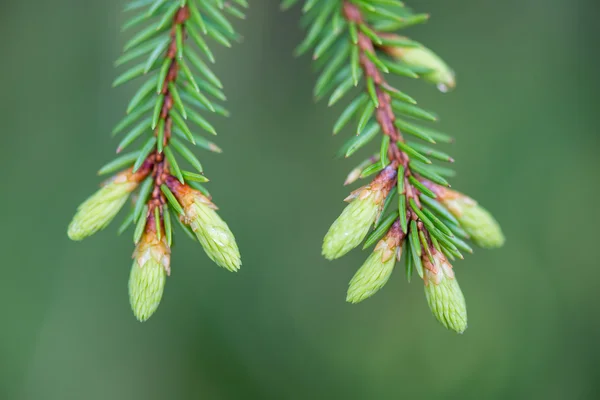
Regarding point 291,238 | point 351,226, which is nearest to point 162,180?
point 351,226

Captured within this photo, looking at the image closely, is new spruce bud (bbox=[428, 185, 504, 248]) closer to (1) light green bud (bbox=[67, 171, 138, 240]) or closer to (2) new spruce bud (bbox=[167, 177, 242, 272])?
(2) new spruce bud (bbox=[167, 177, 242, 272])

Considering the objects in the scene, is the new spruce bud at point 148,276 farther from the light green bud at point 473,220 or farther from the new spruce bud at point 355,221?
the light green bud at point 473,220

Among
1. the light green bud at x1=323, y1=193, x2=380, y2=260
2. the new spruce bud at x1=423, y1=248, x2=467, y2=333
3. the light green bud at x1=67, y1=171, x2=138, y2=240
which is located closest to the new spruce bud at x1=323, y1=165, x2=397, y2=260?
the light green bud at x1=323, y1=193, x2=380, y2=260

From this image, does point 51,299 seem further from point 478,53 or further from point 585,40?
point 585,40

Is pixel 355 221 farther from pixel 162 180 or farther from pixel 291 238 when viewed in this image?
pixel 291 238

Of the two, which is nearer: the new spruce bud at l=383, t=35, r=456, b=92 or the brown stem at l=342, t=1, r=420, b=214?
the brown stem at l=342, t=1, r=420, b=214

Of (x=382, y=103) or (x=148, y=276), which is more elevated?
(x=382, y=103)

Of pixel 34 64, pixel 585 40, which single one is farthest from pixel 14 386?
pixel 585 40
